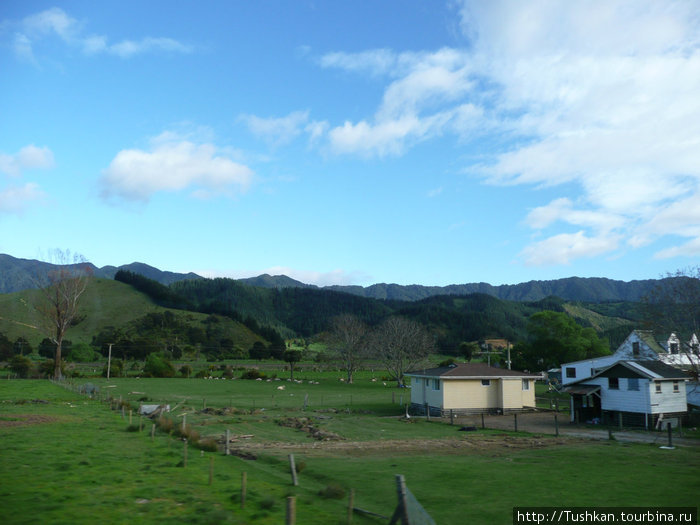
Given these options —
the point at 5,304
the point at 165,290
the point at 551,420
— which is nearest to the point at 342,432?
the point at 551,420

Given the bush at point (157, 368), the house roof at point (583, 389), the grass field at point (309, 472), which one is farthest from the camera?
the bush at point (157, 368)

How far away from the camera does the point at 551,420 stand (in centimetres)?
3619

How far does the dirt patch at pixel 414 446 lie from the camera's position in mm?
21969

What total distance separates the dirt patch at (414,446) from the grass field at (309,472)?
0.29 feet

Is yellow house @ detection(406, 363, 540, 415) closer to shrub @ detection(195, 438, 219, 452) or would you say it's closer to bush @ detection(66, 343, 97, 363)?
shrub @ detection(195, 438, 219, 452)

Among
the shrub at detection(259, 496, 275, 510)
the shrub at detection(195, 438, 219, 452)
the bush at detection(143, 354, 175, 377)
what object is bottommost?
the bush at detection(143, 354, 175, 377)

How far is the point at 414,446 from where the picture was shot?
933 inches

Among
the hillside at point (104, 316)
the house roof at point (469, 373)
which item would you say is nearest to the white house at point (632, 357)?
the house roof at point (469, 373)

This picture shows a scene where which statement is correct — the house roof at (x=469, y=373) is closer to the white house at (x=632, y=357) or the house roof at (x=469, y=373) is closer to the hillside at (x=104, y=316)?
the white house at (x=632, y=357)

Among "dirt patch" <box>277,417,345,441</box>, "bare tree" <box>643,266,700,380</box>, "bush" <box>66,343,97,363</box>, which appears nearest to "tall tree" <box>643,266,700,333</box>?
"bare tree" <box>643,266,700,380</box>

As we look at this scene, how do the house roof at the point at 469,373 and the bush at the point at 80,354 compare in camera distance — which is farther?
the bush at the point at 80,354

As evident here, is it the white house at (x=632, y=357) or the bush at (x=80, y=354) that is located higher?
the white house at (x=632, y=357)

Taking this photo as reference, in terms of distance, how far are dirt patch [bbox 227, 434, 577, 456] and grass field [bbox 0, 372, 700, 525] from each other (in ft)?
0.29

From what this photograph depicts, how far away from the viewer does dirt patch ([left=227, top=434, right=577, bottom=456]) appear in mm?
21969
